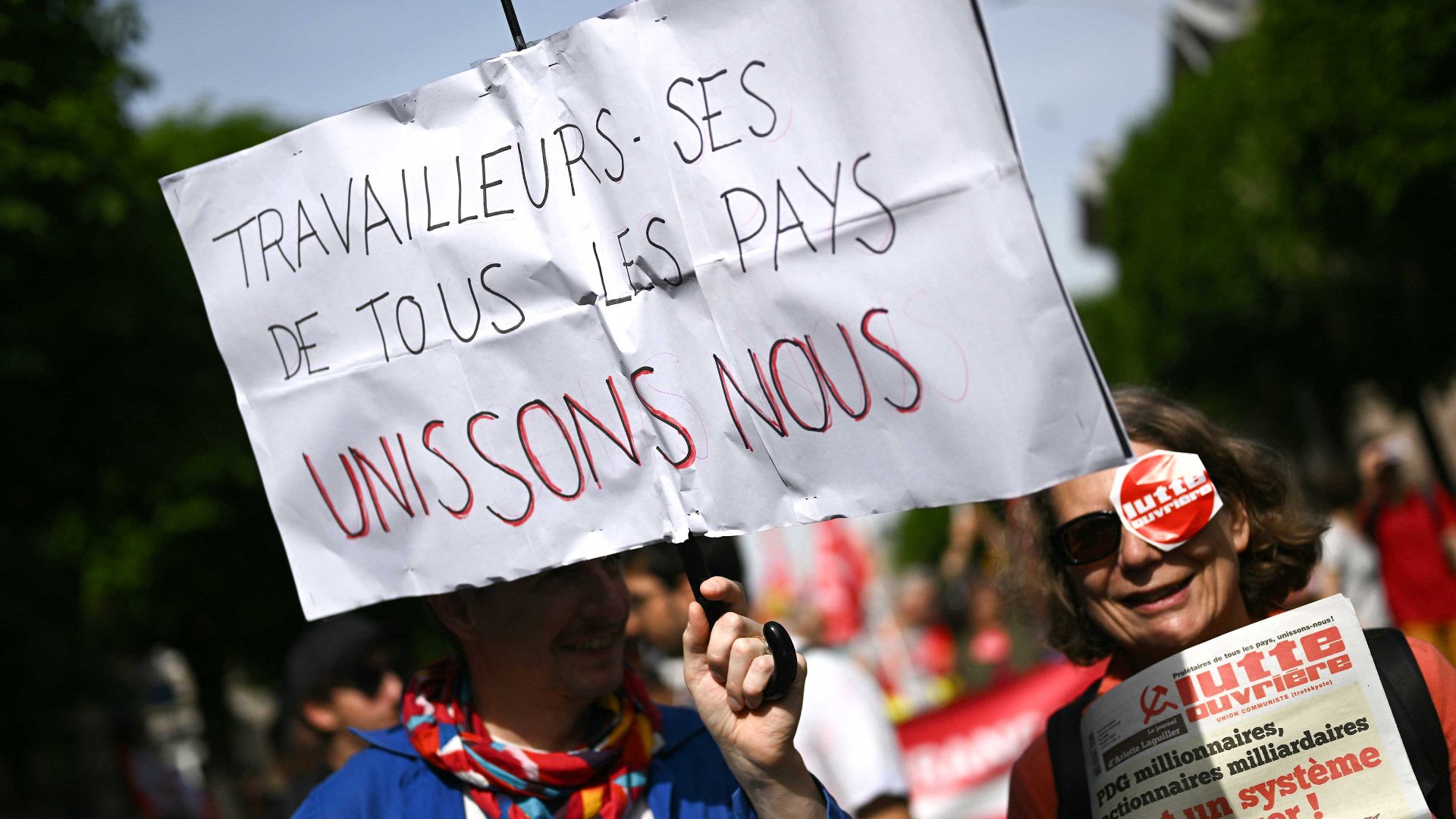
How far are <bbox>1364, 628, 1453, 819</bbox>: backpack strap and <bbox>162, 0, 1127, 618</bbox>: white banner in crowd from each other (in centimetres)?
79

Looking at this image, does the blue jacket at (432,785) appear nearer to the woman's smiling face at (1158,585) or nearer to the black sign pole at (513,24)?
the woman's smiling face at (1158,585)

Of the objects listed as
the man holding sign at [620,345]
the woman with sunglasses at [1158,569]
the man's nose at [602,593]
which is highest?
the man holding sign at [620,345]

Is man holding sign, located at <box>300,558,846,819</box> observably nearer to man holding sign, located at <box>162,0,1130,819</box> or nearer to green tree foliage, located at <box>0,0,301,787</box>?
man holding sign, located at <box>162,0,1130,819</box>

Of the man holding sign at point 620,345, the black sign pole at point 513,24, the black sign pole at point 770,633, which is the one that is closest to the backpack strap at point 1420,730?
the man holding sign at point 620,345

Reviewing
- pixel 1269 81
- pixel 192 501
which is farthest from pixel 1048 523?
pixel 192 501

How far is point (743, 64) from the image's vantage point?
2.07 metres

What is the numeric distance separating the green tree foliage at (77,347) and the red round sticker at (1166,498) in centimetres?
1048

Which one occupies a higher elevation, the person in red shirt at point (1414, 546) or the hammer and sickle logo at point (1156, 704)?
the hammer and sickle logo at point (1156, 704)

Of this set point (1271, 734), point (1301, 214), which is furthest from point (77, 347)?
point (1301, 214)

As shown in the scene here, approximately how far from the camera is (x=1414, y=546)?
25.3 ft

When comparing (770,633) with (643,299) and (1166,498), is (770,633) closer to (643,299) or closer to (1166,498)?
(643,299)

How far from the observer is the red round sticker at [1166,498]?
2.39 meters

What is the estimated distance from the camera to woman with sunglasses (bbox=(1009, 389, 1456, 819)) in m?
2.40

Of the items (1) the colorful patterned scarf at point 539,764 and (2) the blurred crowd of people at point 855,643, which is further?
(2) the blurred crowd of people at point 855,643
